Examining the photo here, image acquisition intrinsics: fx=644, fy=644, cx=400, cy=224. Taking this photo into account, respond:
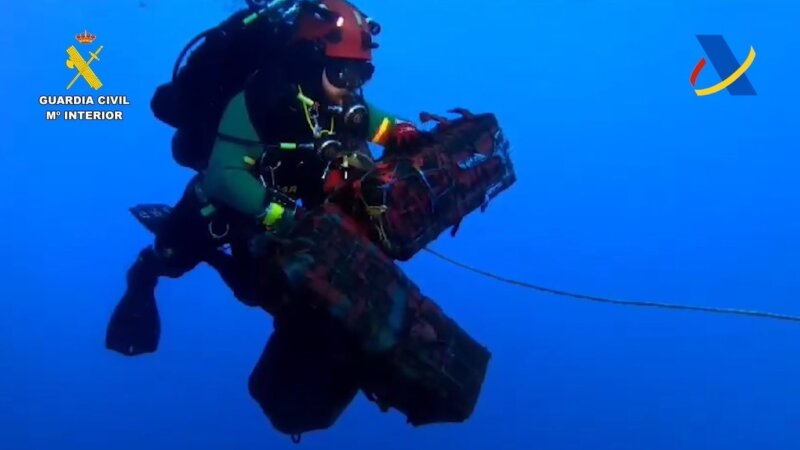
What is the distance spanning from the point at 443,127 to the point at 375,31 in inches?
20.8

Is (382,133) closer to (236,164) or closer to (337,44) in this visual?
(337,44)

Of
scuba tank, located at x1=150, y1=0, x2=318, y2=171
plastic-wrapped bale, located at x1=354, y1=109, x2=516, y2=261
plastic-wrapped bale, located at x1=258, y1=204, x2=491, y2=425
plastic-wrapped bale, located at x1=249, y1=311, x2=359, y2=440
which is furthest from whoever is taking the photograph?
scuba tank, located at x1=150, y1=0, x2=318, y2=171

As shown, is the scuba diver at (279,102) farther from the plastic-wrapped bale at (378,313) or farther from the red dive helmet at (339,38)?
the plastic-wrapped bale at (378,313)

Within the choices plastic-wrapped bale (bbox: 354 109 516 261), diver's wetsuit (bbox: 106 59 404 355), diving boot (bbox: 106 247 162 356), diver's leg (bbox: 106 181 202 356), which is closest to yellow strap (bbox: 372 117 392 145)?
diver's wetsuit (bbox: 106 59 404 355)

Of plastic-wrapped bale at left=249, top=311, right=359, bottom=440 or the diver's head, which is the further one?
the diver's head

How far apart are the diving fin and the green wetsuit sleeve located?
1344 mm

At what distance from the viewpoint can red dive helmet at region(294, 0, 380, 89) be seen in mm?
2633

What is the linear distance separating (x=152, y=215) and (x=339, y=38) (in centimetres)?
205

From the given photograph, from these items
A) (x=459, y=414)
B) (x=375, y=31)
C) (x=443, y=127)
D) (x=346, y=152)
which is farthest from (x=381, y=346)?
(x=375, y=31)

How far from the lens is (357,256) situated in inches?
79.4

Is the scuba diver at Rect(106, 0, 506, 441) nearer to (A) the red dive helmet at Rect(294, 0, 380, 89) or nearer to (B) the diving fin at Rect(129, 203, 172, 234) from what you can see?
(A) the red dive helmet at Rect(294, 0, 380, 89)

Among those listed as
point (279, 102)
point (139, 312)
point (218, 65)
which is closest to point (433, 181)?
point (279, 102)

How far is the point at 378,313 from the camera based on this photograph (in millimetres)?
1950

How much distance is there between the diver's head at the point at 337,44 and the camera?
2.63 metres
